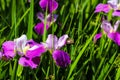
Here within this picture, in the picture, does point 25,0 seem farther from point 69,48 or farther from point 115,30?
point 115,30

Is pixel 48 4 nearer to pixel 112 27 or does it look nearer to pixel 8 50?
pixel 112 27

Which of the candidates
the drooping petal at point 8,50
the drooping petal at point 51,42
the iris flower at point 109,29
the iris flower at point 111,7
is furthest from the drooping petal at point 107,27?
the drooping petal at point 8,50

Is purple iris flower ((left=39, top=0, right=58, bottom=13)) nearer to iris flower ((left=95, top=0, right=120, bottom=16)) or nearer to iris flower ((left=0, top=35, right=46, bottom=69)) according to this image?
iris flower ((left=95, top=0, right=120, bottom=16))

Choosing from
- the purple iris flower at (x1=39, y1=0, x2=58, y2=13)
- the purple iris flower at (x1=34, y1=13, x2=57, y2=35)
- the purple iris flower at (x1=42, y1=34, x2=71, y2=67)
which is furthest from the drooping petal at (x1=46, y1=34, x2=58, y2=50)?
the purple iris flower at (x1=39, y1=0, x2=58, y2=13)

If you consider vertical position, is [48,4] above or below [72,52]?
above

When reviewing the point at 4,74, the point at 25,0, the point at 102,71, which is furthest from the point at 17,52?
the point at 25,0

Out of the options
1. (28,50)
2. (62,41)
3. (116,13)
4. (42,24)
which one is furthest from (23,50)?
(116,13)
